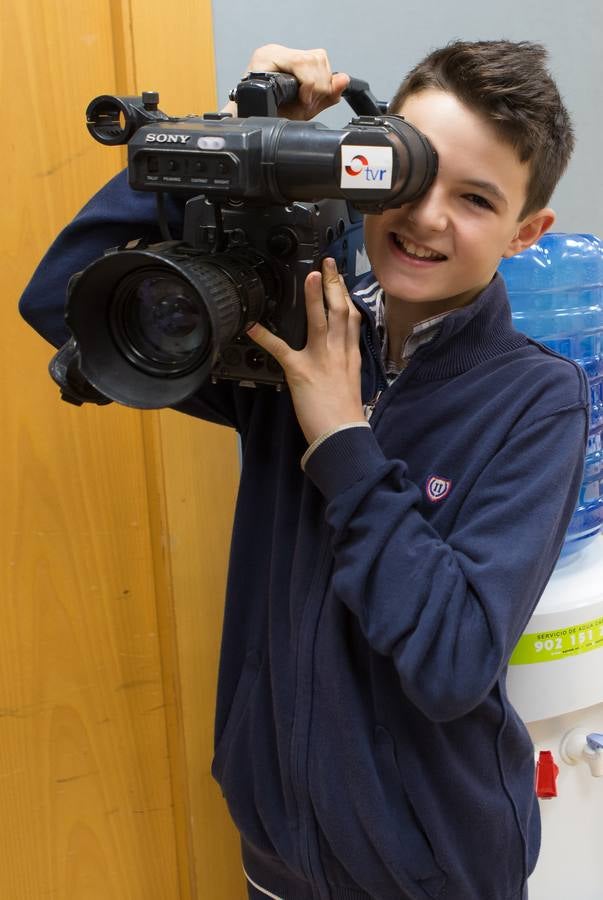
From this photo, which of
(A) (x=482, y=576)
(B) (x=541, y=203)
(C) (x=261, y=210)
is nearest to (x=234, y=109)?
(C) (x=261, y=210)

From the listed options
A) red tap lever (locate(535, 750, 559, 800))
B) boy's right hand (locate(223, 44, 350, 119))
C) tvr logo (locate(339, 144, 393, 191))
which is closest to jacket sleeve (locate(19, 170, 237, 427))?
boy's right hand (locate(223, 44, 350, 119))

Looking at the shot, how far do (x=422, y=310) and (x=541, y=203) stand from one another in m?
0.14

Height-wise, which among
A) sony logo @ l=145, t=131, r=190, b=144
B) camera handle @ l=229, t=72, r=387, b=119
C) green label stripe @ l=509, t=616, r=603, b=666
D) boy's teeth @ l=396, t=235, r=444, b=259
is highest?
camera handle @ l=229, t=72, r=387, b=119

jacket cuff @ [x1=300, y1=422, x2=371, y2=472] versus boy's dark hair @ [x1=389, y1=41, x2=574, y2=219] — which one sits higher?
boy's dark hair @ [x1=389, y1=41, x2=574, y2=219]

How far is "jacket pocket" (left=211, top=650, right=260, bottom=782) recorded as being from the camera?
93 centimetres

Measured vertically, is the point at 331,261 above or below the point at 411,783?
above

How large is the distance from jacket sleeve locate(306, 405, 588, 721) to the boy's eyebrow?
19 cm

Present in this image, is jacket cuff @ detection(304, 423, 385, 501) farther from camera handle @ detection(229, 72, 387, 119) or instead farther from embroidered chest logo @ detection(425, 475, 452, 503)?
camera handle @ detection(229, 72, 387, 119)

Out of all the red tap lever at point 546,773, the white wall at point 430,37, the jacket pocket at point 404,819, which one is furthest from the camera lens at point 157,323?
the red tap lever at point 546,773

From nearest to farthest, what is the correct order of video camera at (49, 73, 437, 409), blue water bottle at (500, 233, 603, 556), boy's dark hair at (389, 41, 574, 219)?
video camera at (49, 73, 437, 409), boy's dark hair at (389, 41, 574, 219), blue water bottle at (500, 233, 603, 556)

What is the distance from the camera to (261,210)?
0.76 m

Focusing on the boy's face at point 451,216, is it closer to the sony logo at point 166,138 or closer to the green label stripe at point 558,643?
the sony logo at point 166,138

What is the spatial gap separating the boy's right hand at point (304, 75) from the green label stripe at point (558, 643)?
0.60 metres

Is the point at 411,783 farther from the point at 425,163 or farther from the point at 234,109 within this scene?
the point at 234,109
